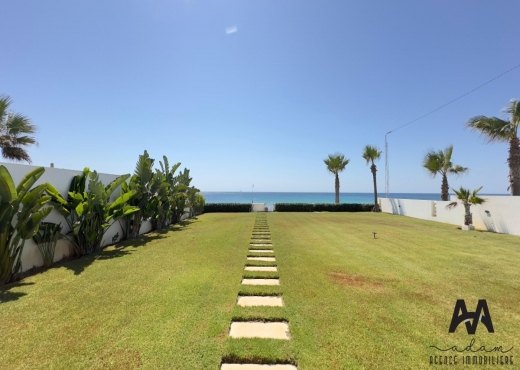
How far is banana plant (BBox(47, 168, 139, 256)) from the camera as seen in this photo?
536 centimetres

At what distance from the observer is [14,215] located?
13.4 ft

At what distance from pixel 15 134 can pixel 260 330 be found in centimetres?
988

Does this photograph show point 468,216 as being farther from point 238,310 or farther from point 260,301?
point 238,310

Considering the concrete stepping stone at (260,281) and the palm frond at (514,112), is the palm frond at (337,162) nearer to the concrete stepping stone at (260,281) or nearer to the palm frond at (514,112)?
the palm frond at (514,112)

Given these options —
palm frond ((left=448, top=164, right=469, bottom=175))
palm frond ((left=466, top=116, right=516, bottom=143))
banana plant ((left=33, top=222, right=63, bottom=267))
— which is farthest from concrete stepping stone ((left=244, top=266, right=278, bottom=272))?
palm frond ((left=448, top=164, right=469, bottom=175))

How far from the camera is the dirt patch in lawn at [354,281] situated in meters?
3.82

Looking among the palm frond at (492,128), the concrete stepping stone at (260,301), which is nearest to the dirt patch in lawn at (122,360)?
the concrete stepping stone at (260,301)

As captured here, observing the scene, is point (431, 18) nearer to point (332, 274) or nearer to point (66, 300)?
point (332, 274)

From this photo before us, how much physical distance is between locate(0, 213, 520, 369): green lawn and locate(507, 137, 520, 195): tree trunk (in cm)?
762

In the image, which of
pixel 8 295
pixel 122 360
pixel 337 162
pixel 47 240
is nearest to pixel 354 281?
pixel 122 360

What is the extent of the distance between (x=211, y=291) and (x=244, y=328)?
1.17 metres

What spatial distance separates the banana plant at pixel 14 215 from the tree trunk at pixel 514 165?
17.5 m

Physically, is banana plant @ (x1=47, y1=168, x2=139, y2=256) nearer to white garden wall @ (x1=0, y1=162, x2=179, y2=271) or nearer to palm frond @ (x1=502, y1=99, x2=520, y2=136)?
white garden wall @ (x1=0, y1=162, x2=179, y2=271)

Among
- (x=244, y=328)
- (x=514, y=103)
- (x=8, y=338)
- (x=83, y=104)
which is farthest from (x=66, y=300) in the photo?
(x=514, y=103)
